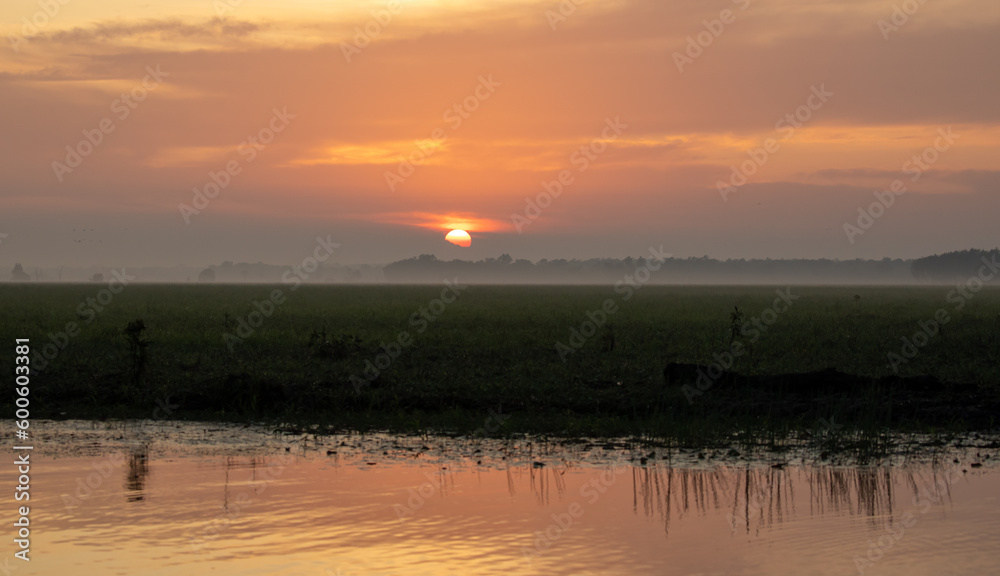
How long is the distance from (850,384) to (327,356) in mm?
13674

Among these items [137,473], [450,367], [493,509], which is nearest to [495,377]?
[450,367]

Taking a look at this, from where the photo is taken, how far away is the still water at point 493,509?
9195 mm

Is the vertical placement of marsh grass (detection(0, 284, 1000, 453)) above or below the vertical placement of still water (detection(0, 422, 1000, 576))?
above

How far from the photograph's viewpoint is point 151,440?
16.0 meters

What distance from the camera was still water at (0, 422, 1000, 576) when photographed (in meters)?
9.20

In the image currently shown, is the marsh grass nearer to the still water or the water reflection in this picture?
the still water

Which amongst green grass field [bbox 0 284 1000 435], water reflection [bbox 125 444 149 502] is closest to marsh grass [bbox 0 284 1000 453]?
green grass field [bbox 0 284 1000 435]

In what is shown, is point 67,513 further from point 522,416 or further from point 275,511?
point 522,416

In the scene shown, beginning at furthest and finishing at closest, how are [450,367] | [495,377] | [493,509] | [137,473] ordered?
1. [450,367]
2. [495,377]
3. [137,473]
4. [493,509]

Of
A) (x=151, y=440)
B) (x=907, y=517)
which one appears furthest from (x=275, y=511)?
(x=907, y=517)

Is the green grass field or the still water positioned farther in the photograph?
the green grass field

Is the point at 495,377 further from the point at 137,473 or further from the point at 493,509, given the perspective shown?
the point at 493,509

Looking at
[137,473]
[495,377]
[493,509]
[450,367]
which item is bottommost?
[493,509]

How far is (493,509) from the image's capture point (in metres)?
11.3
